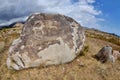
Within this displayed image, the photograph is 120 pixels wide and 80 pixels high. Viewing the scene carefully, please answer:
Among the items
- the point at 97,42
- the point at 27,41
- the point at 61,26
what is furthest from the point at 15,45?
→ the point at 97,42

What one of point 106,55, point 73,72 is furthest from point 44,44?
point 106,55

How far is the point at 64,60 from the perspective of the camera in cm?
2248

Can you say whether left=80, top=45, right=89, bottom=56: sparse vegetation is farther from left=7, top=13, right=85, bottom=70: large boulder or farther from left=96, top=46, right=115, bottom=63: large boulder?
left=96, top=46, right=115, bottom=63: large boulder

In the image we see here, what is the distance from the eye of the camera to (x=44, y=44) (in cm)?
→ 2192

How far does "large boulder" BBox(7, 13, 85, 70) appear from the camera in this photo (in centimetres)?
2166

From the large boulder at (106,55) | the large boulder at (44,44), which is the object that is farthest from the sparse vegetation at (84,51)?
the large boulder at (106,55)

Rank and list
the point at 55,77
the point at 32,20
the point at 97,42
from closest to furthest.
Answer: the point at 55,77 → the point at 32,20 → the point at 97,42

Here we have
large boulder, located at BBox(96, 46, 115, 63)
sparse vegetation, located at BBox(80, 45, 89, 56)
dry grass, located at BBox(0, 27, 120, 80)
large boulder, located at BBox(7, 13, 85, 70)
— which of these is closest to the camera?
dry grass, located at BBox(0, 27, 120, 80)

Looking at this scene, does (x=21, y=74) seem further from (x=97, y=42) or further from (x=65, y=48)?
(x=97, y=42)

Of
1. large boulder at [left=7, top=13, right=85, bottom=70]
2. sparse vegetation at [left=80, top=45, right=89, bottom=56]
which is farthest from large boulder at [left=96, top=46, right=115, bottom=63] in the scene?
large boulder at [left=7, top=13, right=85, bottom=70]

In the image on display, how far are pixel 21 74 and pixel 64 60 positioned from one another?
3.47 m

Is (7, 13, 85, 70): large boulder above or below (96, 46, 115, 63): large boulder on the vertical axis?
above

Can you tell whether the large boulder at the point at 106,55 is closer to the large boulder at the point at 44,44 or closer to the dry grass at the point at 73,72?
the dry grass at the point at 73,72

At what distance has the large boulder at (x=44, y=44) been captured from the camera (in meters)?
21.7
